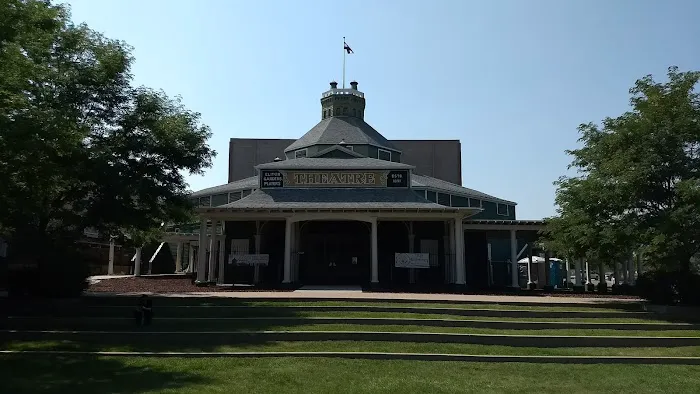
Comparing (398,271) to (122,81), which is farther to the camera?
(398,271)

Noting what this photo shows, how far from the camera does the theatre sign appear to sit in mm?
27641

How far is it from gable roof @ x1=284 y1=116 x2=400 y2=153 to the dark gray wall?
9.14 meters

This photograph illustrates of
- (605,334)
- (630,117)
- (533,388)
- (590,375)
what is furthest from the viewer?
(630,117)

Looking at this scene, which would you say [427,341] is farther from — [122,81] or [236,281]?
[236,281]

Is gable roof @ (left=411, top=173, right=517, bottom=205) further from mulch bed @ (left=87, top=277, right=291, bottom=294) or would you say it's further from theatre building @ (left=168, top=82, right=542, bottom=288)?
mulch bed @ (left=87, top=277, right=291, bottom=294)

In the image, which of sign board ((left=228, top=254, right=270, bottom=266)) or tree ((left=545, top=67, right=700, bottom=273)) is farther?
sign board ((left=228, top=254, right=270, bottom=266))

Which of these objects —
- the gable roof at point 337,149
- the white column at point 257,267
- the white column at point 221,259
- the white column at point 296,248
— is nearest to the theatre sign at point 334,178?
the white column at point 296,248

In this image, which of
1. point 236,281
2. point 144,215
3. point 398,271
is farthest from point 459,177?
point 144,215

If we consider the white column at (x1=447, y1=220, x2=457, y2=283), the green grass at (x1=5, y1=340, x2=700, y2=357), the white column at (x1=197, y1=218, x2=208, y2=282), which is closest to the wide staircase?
the green grass at (x1=5, y1=340, x2=700, y2=357)

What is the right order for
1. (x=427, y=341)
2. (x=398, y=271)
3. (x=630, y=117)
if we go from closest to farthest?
(x=427, y=341)
(x=630, y=117)
(x=398, y=271)

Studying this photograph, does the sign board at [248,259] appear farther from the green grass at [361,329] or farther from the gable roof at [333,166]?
the green grass at [361,329]

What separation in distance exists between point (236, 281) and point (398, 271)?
8.90 metres

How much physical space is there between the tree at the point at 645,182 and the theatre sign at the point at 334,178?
10.1 metres

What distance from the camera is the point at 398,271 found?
2886cm
